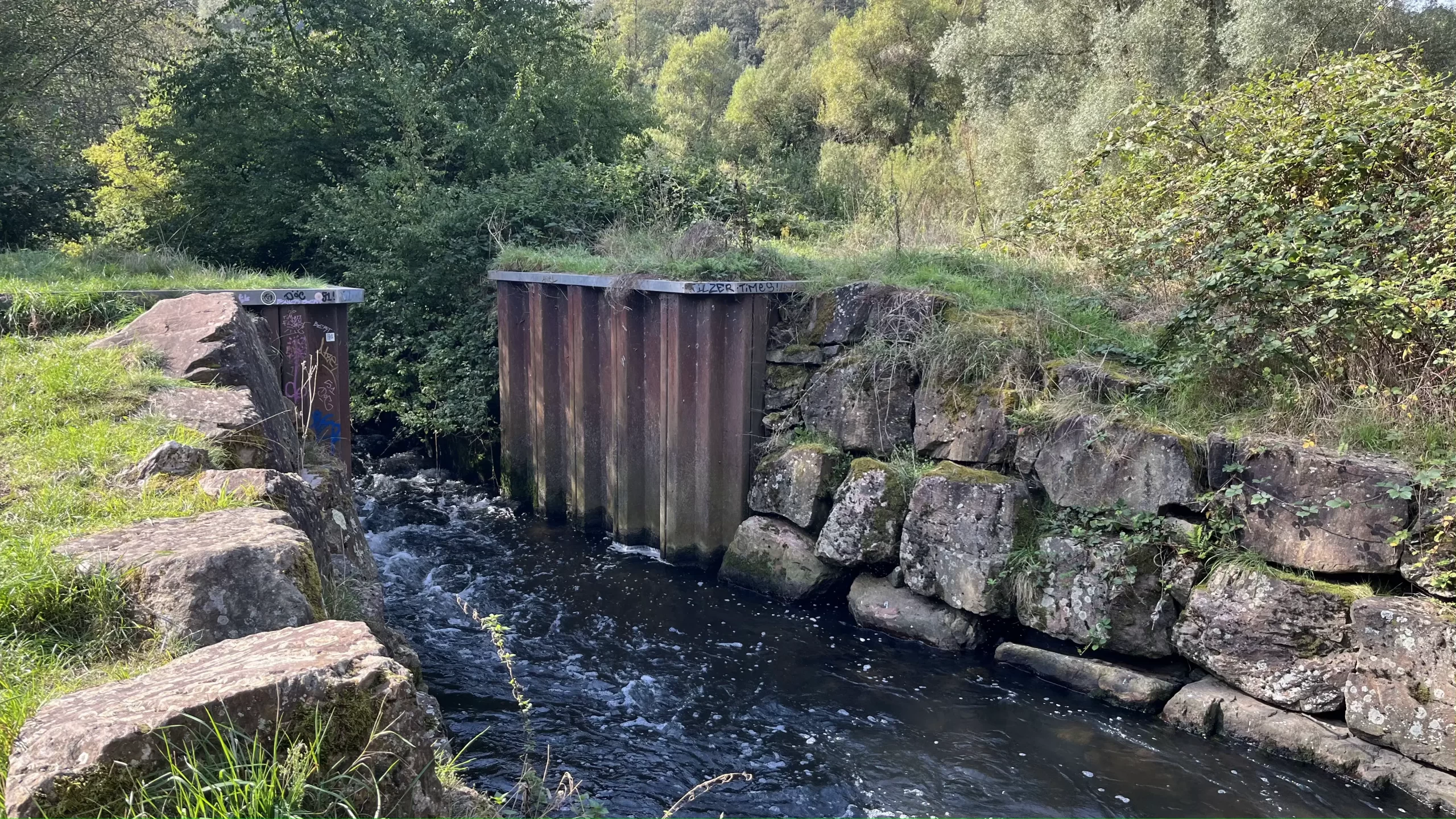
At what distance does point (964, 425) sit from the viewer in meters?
8.02

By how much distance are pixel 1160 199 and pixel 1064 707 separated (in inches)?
181

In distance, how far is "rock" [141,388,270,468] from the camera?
188 inches

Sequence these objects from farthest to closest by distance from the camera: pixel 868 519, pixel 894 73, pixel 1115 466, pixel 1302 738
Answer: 1. pixel 894 73
2. pixel 868 519
3. pixel 1115 466
4. pixel 1302 738

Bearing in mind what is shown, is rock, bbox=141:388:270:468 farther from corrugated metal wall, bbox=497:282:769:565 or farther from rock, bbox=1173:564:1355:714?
rock, bbox=1173:564:1355:714

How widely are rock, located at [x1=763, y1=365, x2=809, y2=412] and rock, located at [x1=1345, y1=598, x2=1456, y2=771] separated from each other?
192 inches

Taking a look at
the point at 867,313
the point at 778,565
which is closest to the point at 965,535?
the point at 778,565

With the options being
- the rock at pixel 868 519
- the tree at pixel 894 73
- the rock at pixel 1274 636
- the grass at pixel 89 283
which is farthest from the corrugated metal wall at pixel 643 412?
the tree at pixel 894 73

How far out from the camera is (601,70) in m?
18.2

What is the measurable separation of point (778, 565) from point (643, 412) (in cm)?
233

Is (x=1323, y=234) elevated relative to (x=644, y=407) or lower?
elevated

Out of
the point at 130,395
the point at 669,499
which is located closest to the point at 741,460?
the point at 669,499

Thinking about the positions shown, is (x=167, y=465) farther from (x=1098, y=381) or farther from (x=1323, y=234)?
(x=1323, y=234)

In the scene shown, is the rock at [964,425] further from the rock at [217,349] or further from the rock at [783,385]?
the rock at [217,349]

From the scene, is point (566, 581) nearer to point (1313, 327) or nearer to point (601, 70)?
point (1313, 327)
